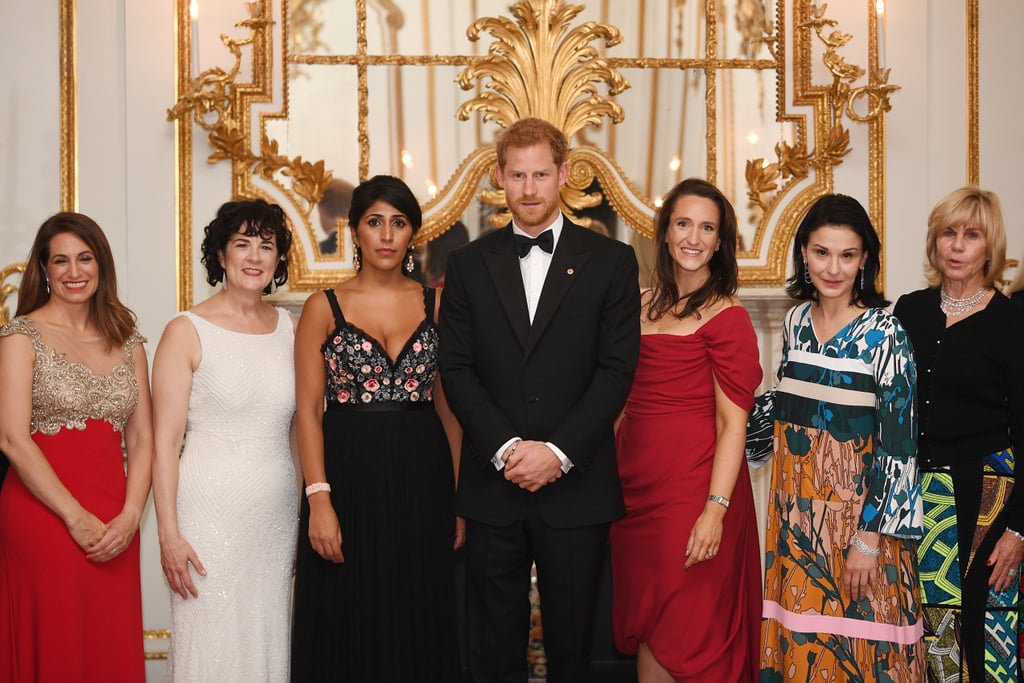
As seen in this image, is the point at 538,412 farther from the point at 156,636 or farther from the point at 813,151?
the point at 156,636

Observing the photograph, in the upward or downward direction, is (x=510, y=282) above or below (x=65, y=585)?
above

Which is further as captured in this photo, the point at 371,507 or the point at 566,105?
the point at 566,105

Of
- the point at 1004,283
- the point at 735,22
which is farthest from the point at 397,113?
the point at 1004,283

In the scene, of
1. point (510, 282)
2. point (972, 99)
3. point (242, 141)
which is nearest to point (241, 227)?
point (510, 282)

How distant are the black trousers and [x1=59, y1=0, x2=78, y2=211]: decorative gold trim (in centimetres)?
244

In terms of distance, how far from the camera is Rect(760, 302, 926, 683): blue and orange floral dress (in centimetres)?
247

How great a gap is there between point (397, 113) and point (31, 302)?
5.76ft

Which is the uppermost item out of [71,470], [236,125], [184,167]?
[236,125]

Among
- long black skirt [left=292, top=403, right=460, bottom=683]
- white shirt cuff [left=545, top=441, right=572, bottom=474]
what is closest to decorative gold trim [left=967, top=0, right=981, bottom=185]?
white shirt cuff [left=545, top=441, right=572, bottom=474]

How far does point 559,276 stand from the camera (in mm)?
2590

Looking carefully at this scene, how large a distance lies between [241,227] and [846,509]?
186 cm

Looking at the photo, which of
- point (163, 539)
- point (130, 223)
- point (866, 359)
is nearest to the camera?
point (866, 359)

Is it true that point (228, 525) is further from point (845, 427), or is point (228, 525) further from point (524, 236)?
point (845, 427)

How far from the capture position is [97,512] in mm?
2725
